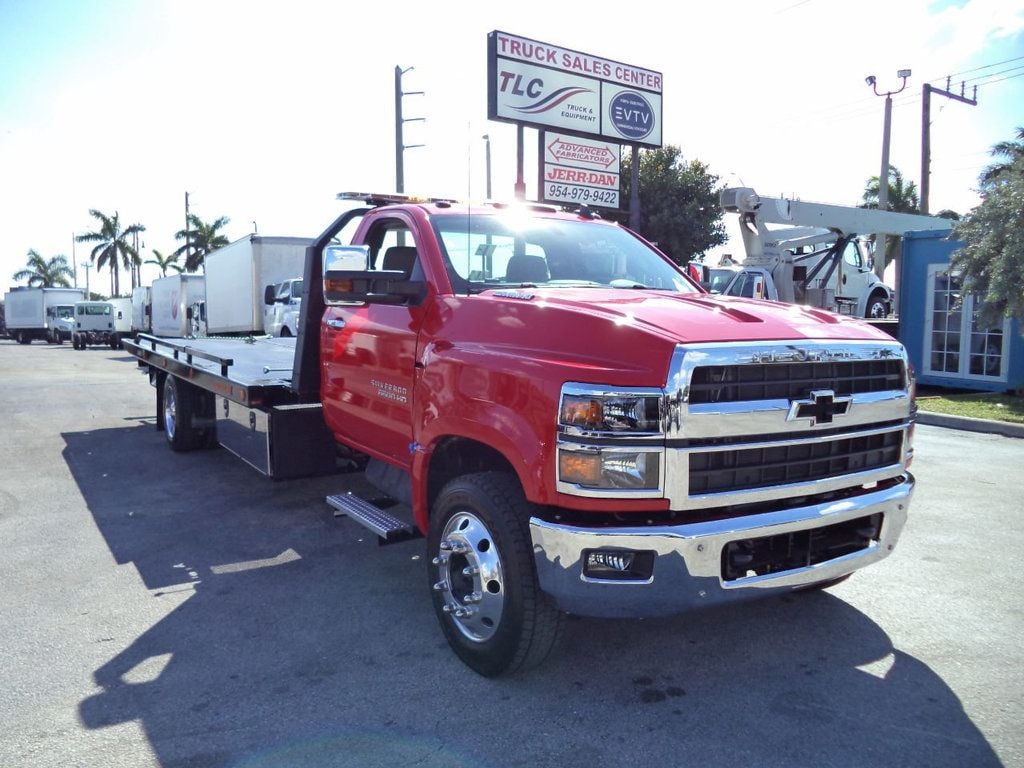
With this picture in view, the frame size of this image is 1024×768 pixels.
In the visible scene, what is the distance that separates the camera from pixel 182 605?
175 inches

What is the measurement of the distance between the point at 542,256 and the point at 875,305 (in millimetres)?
20775

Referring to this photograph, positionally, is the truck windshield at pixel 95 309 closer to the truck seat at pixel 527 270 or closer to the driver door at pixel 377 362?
the driver door at pixel 377 362

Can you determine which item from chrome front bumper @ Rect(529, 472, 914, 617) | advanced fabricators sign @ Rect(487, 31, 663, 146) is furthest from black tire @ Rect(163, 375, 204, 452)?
advanced fabricators sign @ Rect(487, 31, 663, 146)

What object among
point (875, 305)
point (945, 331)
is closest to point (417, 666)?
point (945, 331)

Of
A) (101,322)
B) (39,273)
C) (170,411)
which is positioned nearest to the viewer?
(170,411)

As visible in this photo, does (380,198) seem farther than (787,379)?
Yes

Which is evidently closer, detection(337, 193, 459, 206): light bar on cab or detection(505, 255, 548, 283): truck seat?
detection(505, 255, 548, 283): truck seat

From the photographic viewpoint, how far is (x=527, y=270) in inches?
175

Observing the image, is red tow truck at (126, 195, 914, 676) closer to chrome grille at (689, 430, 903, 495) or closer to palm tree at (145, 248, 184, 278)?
chrome grille at (689, 430, 903, 495)

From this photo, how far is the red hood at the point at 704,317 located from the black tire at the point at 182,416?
5587 millimetres

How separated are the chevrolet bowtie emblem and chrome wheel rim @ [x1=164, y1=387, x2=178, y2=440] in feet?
23.0

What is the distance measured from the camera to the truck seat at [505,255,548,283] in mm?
4357

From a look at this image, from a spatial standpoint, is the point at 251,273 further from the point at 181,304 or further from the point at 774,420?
the point at 774,420

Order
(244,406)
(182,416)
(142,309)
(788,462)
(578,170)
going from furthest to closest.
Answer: (142,309) → (578,170) → (182,416) → (244,406) → (788,462)
